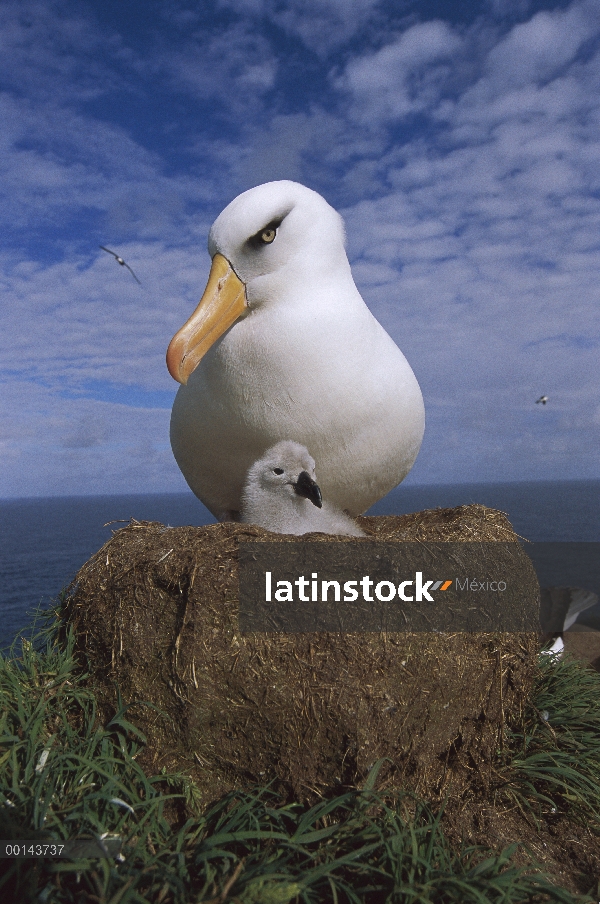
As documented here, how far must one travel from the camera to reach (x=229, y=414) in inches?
150

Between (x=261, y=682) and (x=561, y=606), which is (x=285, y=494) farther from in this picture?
(x=561, y=606)

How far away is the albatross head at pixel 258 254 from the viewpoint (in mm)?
3514

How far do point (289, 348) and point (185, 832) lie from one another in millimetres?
2555

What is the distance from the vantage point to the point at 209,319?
3.50 metres

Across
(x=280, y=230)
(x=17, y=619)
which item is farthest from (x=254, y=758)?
(x=17, y=619)

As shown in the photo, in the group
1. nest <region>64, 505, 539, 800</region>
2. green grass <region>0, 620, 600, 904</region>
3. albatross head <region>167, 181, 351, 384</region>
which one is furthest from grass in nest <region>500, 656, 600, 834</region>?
albatross head <region>167, 181, 351, 384</region>

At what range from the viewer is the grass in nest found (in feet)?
11.4

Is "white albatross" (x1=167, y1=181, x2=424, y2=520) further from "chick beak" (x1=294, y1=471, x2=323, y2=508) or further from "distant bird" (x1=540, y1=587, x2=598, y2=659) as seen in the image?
"distant bird" (x1=540, y1=587, x2=598, y2=659)

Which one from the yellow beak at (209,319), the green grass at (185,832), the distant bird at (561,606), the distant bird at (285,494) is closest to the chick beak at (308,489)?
the distant bird at (285,494)

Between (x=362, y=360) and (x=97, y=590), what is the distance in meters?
2.09

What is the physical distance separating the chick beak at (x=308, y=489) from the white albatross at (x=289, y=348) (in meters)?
0.24

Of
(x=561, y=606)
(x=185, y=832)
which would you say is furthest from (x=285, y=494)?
(x=561, y=606)

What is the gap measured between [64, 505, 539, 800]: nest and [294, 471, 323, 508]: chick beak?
47cm

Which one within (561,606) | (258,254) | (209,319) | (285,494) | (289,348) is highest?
(258,254)
